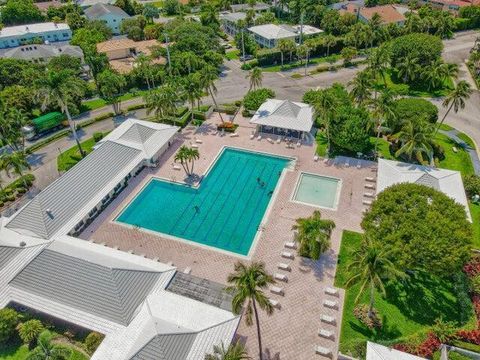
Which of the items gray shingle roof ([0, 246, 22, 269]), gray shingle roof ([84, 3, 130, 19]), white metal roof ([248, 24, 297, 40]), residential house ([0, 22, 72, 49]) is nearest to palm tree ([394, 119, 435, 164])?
gray shingle roof ([0, 246, 22, 269])

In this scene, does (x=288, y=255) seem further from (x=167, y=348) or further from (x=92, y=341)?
(x=92, y=341)

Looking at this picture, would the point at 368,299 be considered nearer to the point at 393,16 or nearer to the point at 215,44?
the point at 215,44

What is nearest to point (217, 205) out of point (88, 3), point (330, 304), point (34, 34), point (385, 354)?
point (330, 304)

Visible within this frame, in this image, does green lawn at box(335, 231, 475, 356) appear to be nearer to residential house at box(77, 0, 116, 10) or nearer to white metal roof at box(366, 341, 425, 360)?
white metal roof at box(366, 341, 425, 360)

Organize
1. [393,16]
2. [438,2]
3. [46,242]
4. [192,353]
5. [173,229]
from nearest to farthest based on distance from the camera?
[192,353]
[46,242]
[173,229]
[393,16]
[438,2]

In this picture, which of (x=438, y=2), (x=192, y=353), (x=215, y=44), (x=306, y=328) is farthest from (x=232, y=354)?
(x=438, y=2)
